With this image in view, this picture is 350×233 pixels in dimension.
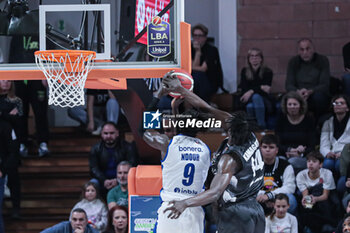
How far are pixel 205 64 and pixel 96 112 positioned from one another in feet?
6.36

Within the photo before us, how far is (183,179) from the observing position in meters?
6.21

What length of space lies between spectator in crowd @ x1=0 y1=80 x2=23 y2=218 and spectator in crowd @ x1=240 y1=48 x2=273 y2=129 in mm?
3064

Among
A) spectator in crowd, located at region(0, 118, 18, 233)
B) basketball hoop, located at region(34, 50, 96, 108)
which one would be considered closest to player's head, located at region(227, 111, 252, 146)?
basketball hoop, located at region(34, 50, 96, 108)

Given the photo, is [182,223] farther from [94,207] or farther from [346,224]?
[94,207]

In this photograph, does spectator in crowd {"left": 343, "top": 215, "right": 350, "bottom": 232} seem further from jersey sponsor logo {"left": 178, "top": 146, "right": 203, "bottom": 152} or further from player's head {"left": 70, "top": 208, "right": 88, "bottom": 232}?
player's head {"left": 70, "top": 208, "right": 88, "bottom": 232}

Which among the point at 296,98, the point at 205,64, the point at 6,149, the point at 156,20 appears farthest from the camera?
the point at 205,64

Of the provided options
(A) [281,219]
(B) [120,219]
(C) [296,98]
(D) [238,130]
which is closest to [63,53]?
(D) [238,130]

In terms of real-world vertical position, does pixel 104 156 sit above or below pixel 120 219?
above

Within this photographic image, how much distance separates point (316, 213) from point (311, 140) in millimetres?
1240

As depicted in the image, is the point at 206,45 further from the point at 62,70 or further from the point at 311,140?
the point at 62,70

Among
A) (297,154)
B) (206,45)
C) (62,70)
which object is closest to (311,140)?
(297,154)

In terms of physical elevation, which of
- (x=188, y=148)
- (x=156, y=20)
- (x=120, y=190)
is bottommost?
(x=120, y=190)

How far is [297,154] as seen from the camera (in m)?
8.95

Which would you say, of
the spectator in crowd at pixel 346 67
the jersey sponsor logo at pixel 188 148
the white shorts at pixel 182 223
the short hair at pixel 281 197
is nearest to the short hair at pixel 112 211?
the short hair at pixel 281 197
